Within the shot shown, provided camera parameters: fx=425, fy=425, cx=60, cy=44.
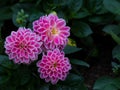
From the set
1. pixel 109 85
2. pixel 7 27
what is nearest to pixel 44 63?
pixel 109 85

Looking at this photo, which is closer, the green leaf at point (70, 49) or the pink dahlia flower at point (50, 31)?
the pink dahlia flower at point (50, 31)

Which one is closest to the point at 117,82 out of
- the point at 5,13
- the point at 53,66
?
the point at 53,66

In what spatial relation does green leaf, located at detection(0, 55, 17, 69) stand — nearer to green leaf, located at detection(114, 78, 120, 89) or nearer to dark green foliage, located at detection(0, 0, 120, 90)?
dark green foliage, located at detection(0, 0, 120, 90)

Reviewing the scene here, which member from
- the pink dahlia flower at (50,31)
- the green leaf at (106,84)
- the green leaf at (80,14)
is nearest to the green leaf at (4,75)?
the pink dahlia flower at (50,31)

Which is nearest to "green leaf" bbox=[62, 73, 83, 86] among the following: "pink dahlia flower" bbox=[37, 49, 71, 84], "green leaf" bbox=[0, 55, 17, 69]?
"pink dahlia flower" bbox=[37, 49, 71, 84]

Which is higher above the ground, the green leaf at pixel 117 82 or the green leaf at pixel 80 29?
the green leaf at pixel 80 29

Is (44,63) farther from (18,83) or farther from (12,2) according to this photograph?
(12,2)

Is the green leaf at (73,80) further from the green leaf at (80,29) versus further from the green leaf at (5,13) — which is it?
the green leaf at (5,13)
